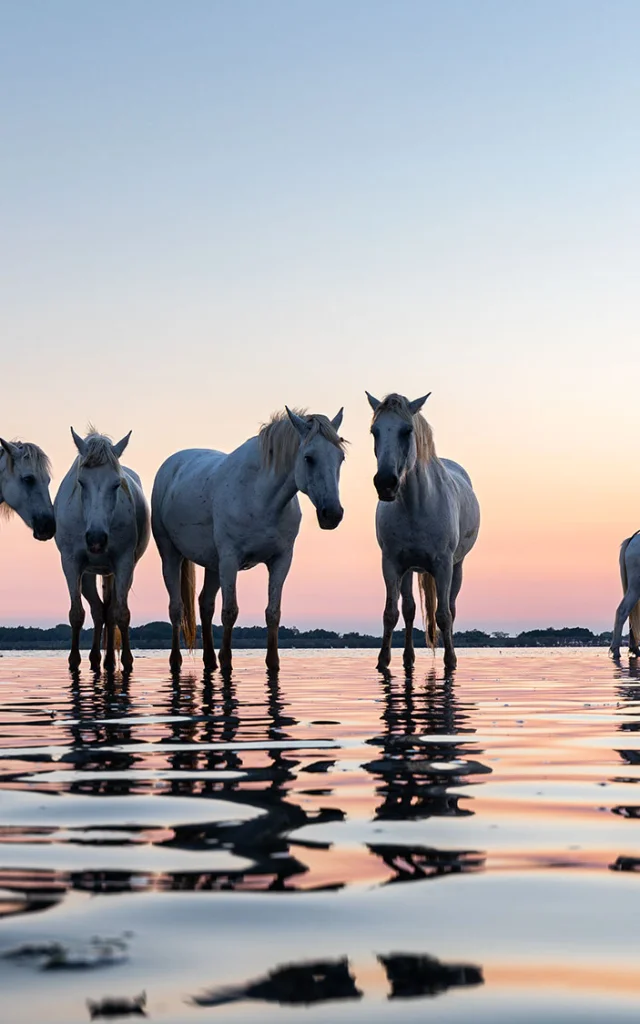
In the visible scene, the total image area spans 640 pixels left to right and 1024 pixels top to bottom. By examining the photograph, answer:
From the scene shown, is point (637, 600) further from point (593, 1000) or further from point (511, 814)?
point (593, 1000)

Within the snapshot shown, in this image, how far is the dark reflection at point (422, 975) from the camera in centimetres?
180

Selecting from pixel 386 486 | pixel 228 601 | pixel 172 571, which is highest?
pixel 386 486

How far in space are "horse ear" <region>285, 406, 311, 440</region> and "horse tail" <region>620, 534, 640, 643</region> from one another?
30.9 ft

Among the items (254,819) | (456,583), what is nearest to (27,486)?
(456,583)

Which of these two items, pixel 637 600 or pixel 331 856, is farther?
pixel 637 600

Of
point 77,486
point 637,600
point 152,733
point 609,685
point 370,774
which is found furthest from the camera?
point 637,600

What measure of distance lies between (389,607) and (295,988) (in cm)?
1187

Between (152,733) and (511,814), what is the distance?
2997 mm

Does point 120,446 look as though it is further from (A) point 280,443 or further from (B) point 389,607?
(B) point 389,607

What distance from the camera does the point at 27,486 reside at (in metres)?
13.2

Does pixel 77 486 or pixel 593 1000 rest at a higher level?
pixel 77 486

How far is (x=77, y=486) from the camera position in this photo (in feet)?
43.6

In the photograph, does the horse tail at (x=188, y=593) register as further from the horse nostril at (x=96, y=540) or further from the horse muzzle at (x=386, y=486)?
the horse muzzle at (x=386, y=486)

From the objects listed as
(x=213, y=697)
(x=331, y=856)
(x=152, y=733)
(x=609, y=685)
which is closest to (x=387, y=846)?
(x=331, y=856)
